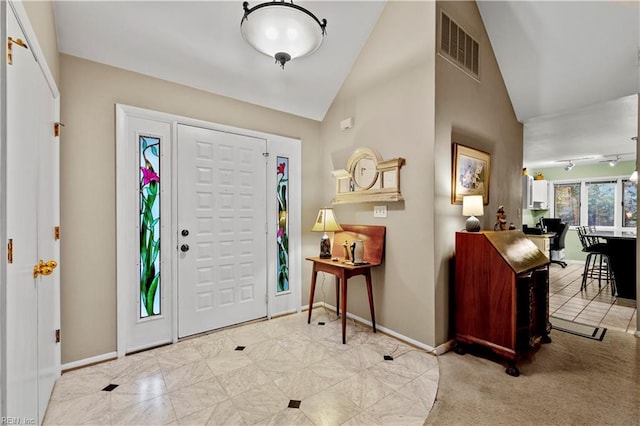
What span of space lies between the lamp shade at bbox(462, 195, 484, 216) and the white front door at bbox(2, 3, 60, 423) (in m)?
3.13

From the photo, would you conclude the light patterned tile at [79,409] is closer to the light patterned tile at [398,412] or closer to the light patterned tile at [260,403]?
the light patterned tile at [260,403]

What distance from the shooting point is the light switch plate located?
312cm

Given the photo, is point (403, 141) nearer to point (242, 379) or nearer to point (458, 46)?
point (458, 46)

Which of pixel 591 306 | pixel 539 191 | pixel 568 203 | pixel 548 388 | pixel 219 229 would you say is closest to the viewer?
pixel 548 388

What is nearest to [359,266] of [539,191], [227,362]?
[227,362]

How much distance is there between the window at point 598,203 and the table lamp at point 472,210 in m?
6.84

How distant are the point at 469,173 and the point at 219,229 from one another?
2.68m

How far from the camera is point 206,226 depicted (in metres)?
3.08

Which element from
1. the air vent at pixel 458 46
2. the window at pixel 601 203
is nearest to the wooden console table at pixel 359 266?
the air vent at pixel 458 46

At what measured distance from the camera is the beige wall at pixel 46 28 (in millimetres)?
1664

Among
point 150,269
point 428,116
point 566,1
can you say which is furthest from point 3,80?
point 566,1

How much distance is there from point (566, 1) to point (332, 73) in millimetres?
2302

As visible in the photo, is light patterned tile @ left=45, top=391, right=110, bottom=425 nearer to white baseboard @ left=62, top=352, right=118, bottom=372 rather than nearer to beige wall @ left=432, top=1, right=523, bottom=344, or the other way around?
white baseboard @ left=62, top=352, right=118, bottom=372

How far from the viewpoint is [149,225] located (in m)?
2.78
